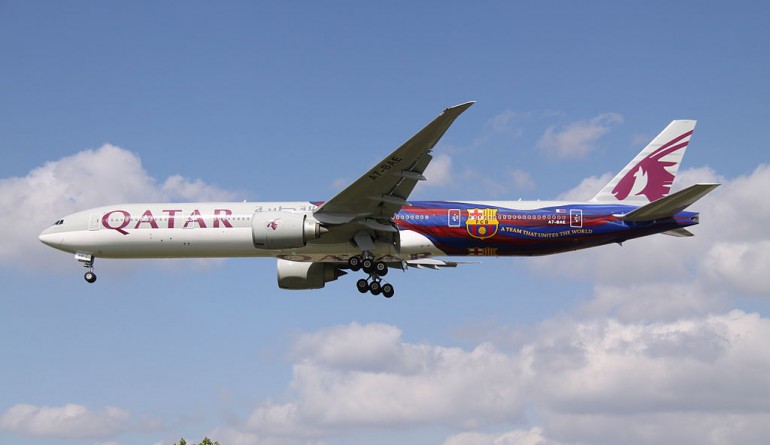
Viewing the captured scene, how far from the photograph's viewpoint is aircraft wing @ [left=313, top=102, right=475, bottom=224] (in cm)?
3303

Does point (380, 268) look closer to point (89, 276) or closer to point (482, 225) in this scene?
point (482, 225)

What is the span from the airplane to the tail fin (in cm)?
4

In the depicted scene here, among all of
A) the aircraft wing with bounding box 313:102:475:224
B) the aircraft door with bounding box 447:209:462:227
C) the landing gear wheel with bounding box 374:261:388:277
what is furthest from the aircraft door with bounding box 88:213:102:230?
the aircraft door with bounding box 447:209:462:227

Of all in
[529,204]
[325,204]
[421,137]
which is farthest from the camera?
[529,204]

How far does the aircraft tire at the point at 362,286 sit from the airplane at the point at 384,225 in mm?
40

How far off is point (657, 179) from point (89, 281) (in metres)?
23.8

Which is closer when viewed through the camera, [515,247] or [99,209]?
[515,247]

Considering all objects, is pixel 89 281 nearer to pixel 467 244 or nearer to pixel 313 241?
pixel 313 241

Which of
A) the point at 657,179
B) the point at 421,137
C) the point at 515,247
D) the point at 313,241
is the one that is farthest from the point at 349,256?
the point at 657,179

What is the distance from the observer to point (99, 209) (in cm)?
4200

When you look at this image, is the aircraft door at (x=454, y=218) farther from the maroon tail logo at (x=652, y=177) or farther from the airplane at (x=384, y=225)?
the maroon tail logo at (x=652, y=177)

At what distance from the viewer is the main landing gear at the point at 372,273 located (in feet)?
131

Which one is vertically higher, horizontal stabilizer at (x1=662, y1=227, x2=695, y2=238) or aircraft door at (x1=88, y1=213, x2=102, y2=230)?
aircraft door at (x1=88, y1=213, x2=102, y2=230)

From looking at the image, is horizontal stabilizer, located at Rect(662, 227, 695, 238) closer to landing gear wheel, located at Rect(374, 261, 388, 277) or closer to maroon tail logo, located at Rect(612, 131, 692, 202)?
maroon tail logo, located at Rect(612, 131, 692, 202)
